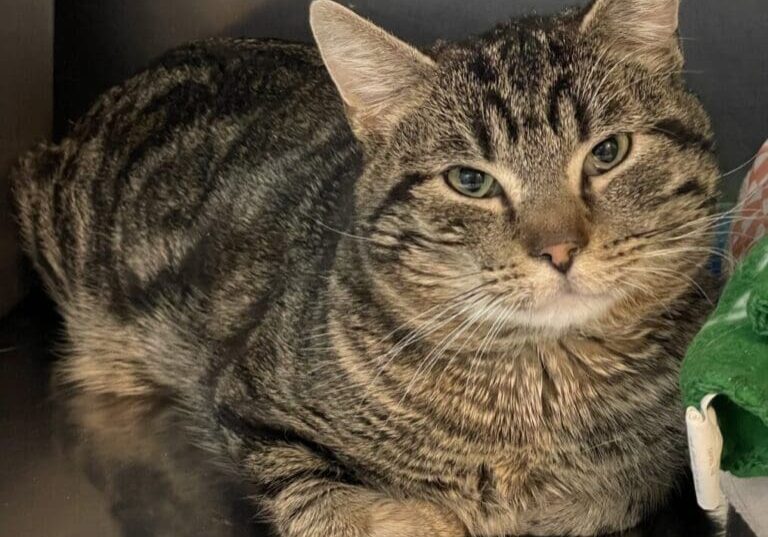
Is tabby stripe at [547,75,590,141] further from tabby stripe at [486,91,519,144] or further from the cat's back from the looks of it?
the cat's back

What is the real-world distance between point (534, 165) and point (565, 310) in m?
0.17

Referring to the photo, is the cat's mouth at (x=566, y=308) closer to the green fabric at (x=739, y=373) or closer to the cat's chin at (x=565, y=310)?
the cat's chin at (x=565, y=310)

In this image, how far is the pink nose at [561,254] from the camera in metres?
1.15

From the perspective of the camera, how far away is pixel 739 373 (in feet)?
3.31

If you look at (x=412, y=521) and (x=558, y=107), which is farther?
(x=412, y=521)

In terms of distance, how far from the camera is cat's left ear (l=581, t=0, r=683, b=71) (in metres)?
1.29

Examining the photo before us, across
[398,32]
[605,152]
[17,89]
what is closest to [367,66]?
[605,152]

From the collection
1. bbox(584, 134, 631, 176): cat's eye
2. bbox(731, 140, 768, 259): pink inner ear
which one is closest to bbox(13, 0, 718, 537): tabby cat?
bbox(584, 134, 631, 176): cat's eye

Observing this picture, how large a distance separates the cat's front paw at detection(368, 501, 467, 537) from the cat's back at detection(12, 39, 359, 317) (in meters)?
0.38

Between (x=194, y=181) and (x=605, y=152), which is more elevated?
(x=605, y=152)

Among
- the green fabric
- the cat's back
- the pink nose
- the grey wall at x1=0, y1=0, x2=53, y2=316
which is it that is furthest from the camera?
the grey wall at x1=0, y1=0, x2=53, y2=316

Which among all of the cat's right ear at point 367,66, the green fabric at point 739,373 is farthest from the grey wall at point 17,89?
the green fabric at point 739,373

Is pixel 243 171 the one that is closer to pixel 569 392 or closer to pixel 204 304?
pixel 204 304

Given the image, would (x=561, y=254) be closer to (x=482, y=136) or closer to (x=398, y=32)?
(x=482, y=136)
